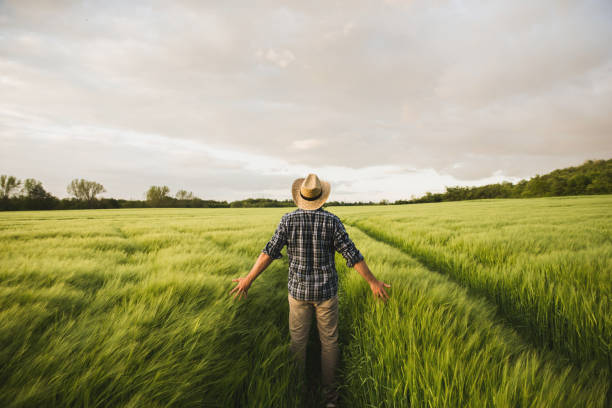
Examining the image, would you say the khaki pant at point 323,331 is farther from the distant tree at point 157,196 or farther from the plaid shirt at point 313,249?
the distant tree at point 157,196

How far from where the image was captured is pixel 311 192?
2.19m

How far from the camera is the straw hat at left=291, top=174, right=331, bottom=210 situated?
2.19 meters

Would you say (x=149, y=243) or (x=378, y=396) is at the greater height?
(x=149, y=243)

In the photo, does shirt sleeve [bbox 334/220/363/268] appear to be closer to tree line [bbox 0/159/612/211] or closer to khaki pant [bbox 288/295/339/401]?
khaki pant [bbox 288/295/339/401]

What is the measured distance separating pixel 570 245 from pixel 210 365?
7804mm

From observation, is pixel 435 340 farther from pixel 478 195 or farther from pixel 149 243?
pixel 478 195

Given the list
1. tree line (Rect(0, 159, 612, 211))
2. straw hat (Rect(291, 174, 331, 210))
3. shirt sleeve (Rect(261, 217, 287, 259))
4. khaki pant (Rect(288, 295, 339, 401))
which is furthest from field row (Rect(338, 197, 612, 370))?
tree line (Rect(0, 159, 612, 211))

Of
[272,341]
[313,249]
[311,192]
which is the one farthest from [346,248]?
[272,341]

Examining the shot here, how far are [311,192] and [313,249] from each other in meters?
0.56

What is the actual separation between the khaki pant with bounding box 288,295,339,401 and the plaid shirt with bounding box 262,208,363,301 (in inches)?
4.5

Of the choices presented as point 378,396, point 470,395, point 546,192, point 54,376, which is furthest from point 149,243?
point 546,192

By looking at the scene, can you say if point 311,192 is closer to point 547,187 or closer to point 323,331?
point 323,331

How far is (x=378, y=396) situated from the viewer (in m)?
1.80

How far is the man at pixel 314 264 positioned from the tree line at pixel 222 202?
6456 centimetres
